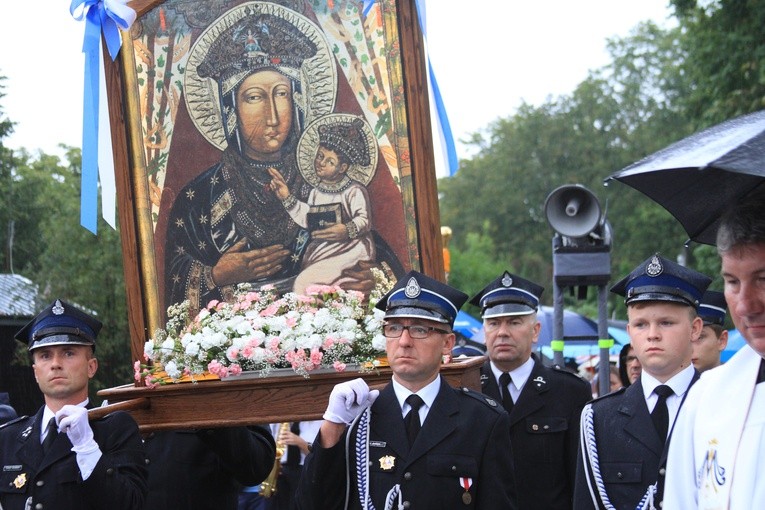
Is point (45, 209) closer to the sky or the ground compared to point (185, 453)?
closer to the sky

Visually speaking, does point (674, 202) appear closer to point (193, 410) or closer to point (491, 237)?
point (193, 410)

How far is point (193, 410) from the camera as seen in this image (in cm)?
566

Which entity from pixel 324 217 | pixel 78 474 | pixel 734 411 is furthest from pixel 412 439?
pixel 734 411

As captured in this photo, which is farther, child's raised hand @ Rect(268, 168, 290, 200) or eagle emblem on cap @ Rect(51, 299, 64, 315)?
child's raised hand @ Rect(268, 168, 290, 200)

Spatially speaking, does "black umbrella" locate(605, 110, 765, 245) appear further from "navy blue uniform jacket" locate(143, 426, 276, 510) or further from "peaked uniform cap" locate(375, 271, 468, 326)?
"navy blue uniform jacket" locate(143, 426, 276, 510)

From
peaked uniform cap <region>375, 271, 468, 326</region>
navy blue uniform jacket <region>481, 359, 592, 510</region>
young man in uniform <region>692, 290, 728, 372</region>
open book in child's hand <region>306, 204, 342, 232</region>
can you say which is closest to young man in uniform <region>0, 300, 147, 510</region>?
open book in child's hand <region>306, 204, 342, 232</region>

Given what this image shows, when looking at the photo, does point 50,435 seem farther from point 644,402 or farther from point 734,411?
point 734,411

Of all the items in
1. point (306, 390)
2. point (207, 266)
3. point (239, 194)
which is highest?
point (239, 194)

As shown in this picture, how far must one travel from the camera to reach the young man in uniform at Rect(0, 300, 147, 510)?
515 cm

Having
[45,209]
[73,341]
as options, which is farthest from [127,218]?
[45,209]

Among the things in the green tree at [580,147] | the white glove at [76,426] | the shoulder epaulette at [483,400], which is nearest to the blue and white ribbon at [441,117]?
the shoulder epaulette at [483,400]

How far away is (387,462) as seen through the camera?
4.86m

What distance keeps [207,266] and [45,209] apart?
272 inches

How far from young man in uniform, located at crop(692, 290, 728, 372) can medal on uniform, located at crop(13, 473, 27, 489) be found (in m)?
3.86
